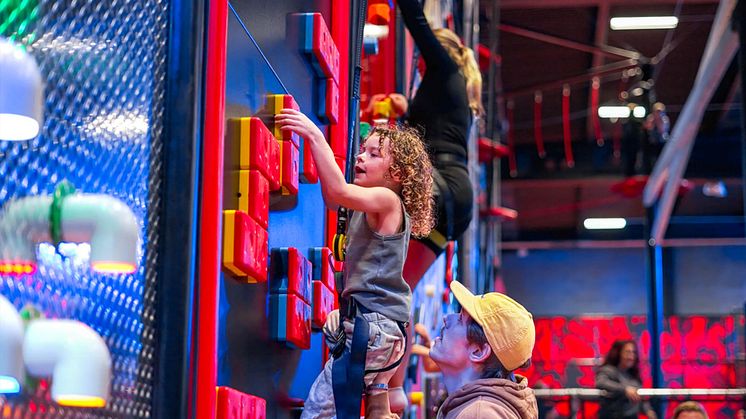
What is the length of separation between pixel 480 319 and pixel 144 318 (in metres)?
1.15

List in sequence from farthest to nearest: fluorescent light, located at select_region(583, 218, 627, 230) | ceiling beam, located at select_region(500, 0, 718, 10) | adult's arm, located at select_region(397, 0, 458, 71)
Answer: fluorescent light, located at select_region(583, 218, 627, 230)
ceiling beam, located at select_region(500, 0, 718, 10)
adult's arm, located at select_region(397, 0, 458, 71)

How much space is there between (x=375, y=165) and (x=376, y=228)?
16cm

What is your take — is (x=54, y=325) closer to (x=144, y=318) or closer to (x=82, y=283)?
(x=82, y=283)

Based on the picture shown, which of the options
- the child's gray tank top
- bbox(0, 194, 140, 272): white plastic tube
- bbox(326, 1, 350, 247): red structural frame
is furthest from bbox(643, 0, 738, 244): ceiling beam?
bbox(0, 194, 140, 272): white plastic tube

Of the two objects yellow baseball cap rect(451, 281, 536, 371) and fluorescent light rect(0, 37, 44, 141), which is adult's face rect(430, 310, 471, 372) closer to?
yellow baseball cap rect(451, 281, 536, 371)

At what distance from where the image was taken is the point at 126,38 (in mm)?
1548

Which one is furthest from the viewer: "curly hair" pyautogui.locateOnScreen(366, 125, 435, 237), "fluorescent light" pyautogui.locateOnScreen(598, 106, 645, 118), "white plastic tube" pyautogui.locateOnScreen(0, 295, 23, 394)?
"fluorescent light" pyautogui.locateOnScreen(598, 106, 645, 118)

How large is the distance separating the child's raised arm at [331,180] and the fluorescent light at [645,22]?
9.37m

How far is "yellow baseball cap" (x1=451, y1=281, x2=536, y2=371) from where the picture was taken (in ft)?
8.16

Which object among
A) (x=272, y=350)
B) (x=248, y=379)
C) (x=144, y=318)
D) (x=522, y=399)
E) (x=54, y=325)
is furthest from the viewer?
(x=522, y=399)

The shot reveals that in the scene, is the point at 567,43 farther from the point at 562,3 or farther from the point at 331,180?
the point at 331,180

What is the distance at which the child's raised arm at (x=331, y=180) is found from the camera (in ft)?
7.18

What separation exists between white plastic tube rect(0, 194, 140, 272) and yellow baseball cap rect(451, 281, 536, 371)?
3.90 ft

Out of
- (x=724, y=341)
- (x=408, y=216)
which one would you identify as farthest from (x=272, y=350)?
(x=724, y=341)
